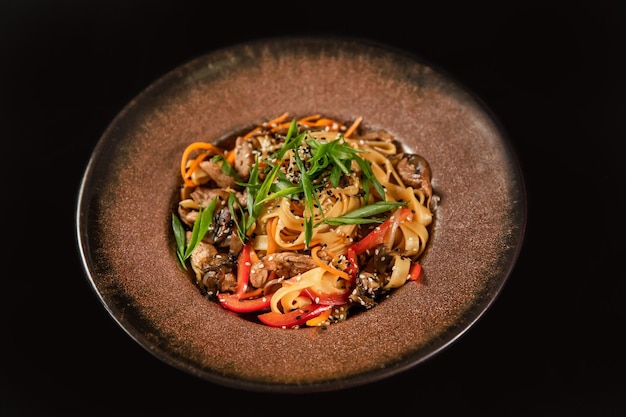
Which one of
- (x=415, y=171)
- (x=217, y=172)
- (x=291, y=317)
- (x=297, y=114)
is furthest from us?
(x=297, y=114)

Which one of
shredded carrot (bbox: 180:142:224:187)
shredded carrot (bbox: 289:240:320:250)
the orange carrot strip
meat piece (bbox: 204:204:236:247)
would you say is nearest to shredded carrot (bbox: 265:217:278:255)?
shredded carrot (bbox: 289:240:320:250)

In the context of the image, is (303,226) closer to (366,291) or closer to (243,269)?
(243,269)

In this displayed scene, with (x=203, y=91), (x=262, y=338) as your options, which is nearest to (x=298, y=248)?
(x=262, y=338)

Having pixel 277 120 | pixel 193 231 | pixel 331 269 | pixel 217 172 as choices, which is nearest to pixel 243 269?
pixel 193 231

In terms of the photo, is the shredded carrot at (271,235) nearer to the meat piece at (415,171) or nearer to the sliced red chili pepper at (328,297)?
the sliced red chili pepper at (328,297)

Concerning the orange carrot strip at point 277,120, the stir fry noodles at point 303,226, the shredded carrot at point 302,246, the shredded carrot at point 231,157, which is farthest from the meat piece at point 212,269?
the orange carrot strip at point 277,120

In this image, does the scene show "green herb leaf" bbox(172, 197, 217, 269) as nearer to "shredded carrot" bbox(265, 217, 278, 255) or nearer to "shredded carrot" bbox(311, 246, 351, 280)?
"shredded carrot" bbox(265, 217, 278, 255)

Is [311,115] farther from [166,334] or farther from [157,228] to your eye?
[166,334]
